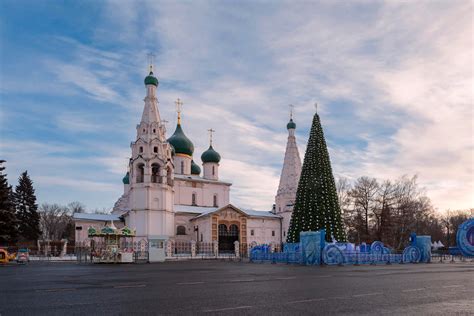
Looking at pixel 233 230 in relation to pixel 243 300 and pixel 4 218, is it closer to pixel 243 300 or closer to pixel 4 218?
pixel 4 218

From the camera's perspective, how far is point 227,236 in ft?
178

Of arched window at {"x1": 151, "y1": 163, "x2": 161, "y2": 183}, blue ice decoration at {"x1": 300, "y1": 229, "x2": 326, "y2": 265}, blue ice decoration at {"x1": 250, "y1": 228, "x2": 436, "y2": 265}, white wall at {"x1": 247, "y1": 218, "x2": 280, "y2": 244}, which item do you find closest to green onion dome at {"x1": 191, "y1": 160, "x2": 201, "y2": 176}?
white wall at {"x1": 247, "y1": 218, "x2": 280, "y2": 244}

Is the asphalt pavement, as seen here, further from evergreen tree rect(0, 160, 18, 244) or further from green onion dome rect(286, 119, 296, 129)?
green onion dome rect(286, 119, 296, 129)

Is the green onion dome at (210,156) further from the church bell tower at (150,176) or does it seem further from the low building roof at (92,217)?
the low building roof at (92,217)

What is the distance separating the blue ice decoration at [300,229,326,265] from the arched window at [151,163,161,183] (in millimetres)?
26413

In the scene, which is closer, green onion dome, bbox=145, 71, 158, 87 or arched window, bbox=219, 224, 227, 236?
green onion dome, bbox=145, 71, 158, 87

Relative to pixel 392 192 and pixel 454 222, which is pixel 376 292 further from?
pixel 454 222

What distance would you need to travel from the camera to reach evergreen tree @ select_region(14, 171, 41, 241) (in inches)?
2435

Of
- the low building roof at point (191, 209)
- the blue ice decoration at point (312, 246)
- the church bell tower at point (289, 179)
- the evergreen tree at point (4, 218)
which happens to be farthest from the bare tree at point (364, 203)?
the evergreen tree at point (4, 218)

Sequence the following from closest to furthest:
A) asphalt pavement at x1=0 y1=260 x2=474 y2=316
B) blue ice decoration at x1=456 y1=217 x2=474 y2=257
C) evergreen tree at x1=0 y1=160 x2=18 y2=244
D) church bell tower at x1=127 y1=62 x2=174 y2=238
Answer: asphalt pavement at x1=0 y1=260 x2=474 y2=316, blue ice decoration at x1=456 y1=217 x2=474 y2=257, evergreen tree at x1=0 y1=160 x2=18 y2=244, church bell tower at x1=127 y1=62 x2=174 y2=238

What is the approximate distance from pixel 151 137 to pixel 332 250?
29306 mm

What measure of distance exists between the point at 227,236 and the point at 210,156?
12.8 metres

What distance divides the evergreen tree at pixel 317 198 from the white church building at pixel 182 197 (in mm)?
20707

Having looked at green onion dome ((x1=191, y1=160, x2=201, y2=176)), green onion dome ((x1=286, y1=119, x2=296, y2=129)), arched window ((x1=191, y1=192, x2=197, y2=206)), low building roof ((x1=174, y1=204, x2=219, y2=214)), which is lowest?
low building roof ((x1=174, y1=204, x2=219, y2=214))
